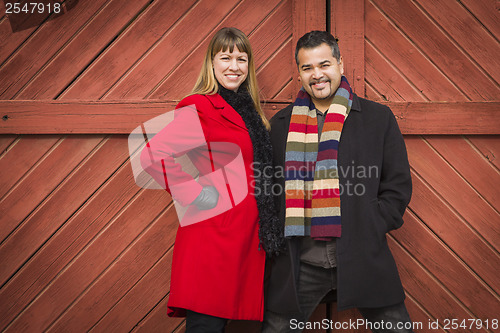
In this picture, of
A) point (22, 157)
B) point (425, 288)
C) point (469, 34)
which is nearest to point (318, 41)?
point (469, 34)

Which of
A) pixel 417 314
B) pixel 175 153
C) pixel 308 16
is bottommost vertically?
pixel 417 314

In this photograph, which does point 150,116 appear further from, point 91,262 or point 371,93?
point 371,93

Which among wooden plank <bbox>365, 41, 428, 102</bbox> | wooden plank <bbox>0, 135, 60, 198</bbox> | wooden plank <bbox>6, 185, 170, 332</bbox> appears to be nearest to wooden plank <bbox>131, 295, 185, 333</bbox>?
wooden plank <bbox>6, 185, 170, 332</bbox>

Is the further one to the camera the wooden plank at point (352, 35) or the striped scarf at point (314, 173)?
the wooden plank at point (352, 35)

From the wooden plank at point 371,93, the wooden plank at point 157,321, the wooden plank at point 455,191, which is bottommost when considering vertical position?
the wooden plank at point 157,321

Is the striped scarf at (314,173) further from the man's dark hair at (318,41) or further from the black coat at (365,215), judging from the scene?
the man's dark hair at (318,41)

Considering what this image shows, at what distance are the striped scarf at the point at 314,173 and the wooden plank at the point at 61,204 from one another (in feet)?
3.91

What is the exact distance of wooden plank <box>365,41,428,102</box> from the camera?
255cm

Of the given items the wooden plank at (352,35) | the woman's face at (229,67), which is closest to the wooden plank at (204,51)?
the wooden plank at (352,35)

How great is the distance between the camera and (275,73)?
255 cm

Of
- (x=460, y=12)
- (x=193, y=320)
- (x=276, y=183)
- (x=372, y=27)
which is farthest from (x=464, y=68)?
(x=193, y=320)

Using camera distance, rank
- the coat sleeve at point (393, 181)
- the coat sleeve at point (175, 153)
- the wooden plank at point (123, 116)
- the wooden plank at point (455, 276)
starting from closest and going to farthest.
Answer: the coat sleeve at point (175, 153)
the coat sleeve at point (393, 181)
the wooden plank at point (123, 116)
the wooden plank at point (455, 276)

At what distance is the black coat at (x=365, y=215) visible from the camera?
186 cm

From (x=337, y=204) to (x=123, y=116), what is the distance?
4.94ft
